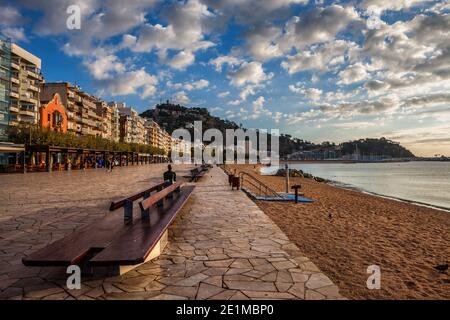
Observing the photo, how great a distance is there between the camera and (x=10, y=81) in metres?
48.8

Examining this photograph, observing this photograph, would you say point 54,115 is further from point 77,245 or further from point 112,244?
point 112,244

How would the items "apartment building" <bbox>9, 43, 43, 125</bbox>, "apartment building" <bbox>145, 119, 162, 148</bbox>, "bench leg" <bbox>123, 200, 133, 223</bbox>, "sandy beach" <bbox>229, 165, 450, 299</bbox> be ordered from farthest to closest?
"apartment building" <bbox>145, 119, 162, 148</bbox>, "apartment building" <bbox>9, 43, 43, 125</bbox>, "bench leg" <bbox>123, 200, 133, 223</bbox>, "sandy beach" <bbox>229, 165, 450, 299</bbox>

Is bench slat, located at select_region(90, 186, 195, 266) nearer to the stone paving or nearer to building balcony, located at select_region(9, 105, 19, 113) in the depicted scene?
the stone paving

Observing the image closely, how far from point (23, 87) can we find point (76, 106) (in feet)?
54.8

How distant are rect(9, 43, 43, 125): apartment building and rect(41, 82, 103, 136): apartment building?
6685 millimetres

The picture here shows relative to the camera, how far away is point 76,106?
69.3m

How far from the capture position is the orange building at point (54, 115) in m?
54.7

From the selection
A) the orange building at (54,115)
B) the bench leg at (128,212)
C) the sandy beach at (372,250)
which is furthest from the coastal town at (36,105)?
the sandy beach at (372,250)

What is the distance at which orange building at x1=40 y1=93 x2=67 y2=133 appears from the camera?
54678mm

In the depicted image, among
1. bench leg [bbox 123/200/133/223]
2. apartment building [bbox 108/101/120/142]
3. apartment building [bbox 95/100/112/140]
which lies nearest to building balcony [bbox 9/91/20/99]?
apartment building [bbox 95/100/112/140]
